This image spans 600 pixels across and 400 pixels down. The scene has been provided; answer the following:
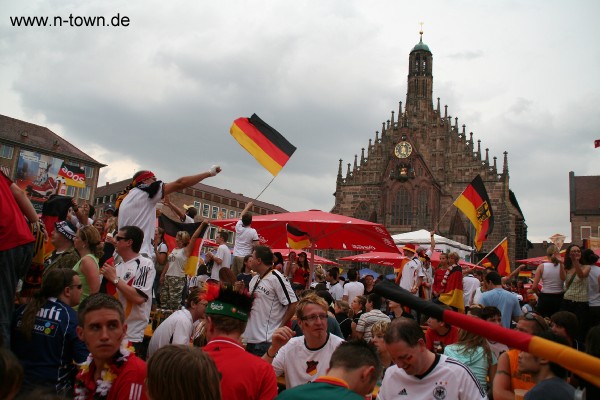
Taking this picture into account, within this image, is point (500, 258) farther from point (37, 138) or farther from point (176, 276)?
point (37, 138)

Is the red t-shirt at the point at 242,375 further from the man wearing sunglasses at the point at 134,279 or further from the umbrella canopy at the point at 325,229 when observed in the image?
the umbrella canopy at the point at 325,229

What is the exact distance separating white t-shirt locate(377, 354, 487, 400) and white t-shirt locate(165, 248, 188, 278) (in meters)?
6.04

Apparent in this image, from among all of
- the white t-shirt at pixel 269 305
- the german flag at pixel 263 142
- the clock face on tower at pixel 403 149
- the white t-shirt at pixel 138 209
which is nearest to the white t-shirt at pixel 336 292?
the german flag at pixel 263 142

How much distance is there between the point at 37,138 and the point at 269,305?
62.1 m

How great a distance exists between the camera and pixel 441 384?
12.2ft

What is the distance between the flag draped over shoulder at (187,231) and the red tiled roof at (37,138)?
54472 millimetres

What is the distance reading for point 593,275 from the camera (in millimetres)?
8578

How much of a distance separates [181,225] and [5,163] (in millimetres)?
55274

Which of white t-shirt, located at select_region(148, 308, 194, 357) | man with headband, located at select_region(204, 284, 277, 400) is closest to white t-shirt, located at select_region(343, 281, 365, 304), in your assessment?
white t-shirt, located at select_region(148, 308, 194, 357)

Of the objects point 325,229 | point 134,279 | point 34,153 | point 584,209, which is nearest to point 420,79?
point 584,209

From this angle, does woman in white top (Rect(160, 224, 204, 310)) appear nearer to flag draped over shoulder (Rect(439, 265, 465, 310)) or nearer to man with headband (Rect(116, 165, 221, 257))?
man with headband (Rect(116, 165, 221, 257))

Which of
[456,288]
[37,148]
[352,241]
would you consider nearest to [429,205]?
[352,241]

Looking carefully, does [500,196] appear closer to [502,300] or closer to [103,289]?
[502,300]

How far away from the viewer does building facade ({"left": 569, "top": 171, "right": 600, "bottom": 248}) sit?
53.0 m
